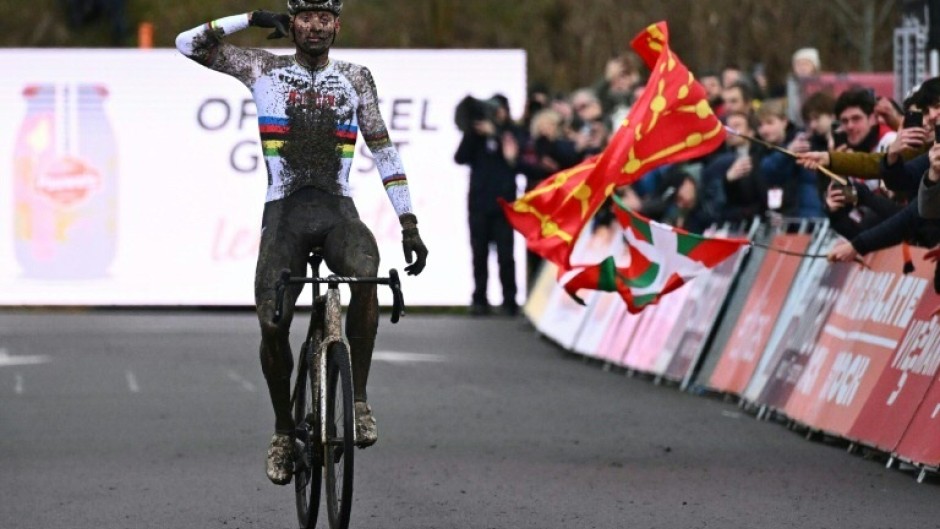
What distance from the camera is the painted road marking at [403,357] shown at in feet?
64.7

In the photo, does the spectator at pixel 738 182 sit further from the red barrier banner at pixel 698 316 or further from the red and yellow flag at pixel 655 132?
the red and yellow flag at pixel 655 132

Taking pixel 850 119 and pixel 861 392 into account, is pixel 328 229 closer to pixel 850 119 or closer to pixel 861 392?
pixel 861 392

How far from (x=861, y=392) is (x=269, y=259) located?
14.3 feet

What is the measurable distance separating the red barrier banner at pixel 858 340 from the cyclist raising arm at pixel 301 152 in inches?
153

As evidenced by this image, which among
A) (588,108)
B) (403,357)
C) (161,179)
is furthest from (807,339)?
(161,179)

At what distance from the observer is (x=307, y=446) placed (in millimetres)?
9500

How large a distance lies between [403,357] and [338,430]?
10.7m

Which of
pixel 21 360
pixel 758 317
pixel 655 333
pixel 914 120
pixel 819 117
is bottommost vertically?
pixel 21 360

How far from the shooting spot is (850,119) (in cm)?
1433

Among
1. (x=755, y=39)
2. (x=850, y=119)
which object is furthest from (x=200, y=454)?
(x=755, y=39)

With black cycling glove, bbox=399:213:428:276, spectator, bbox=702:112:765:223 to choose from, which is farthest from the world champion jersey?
spectator, bbox=702:112:765:223

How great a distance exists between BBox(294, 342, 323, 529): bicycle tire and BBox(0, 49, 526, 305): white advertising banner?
17.6 metres

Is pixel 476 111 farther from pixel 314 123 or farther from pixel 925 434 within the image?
pixel 314 123

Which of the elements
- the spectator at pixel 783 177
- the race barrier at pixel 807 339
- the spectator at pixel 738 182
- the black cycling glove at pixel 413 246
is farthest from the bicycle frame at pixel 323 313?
the spectator at pixel 738 182
